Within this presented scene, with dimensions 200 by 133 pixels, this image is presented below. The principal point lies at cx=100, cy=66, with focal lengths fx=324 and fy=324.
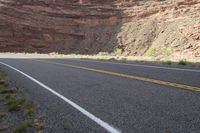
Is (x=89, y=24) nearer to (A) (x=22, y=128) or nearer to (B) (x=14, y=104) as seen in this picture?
(B) (x=14, y=104)

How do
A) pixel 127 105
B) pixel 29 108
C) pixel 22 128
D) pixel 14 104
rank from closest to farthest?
pixel 22 128 → pixel 127 105 → pixel 29 108 → pixel 14 104

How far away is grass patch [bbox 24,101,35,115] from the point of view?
6.63 meters

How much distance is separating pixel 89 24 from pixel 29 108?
50.9 m

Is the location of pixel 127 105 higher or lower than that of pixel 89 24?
lower

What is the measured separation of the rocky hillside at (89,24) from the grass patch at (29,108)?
119 feet

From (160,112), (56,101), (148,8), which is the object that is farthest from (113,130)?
(148,8)

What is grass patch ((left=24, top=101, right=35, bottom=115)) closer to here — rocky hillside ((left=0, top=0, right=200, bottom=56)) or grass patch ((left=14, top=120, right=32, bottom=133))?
grass patch ((left=14, top=120, right=32, bottom=133))

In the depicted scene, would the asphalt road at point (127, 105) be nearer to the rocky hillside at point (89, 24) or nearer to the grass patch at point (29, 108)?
the grass patch at point (29, 108)

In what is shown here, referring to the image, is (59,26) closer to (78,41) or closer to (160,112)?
(78,41)

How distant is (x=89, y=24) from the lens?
57.2 m

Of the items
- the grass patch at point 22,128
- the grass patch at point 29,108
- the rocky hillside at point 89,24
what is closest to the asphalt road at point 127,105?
the grass patch at point 29,108

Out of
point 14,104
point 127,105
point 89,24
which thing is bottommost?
point 14,104

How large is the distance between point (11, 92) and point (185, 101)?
5.30 metres

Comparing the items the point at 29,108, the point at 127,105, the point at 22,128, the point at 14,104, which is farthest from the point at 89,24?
the point at 22,128
